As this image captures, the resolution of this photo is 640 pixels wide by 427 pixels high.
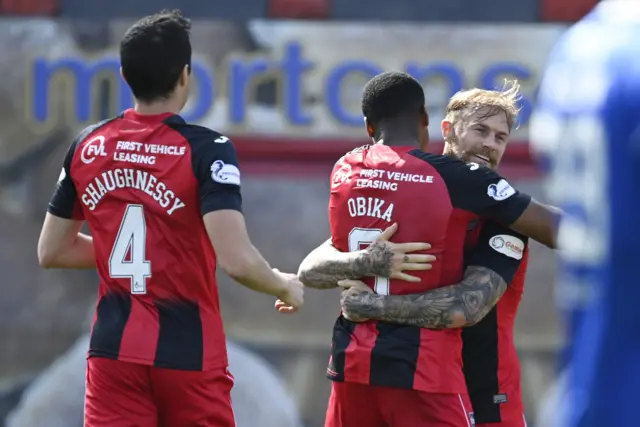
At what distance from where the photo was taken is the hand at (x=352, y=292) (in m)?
3.62

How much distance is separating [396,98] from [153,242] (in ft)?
3.10

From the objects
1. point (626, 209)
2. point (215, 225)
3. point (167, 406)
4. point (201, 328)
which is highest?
point (626, 209)

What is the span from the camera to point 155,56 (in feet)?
11.7

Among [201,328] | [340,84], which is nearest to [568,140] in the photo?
[201,328]

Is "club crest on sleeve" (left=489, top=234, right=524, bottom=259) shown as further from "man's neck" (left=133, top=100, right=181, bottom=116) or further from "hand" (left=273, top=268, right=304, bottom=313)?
"man's neck" (left=133, top=100, right=181, bottom=116)

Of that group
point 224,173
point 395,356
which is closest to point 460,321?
point 395,356

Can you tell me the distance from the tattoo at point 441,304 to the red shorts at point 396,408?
226mm

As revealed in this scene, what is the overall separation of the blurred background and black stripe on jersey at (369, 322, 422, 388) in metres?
4.95

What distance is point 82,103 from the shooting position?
866 centimetres

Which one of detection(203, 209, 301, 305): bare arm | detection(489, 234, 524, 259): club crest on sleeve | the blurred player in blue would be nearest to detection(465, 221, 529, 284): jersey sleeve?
detection(489, 234, 524, 259): club crest on sleeve

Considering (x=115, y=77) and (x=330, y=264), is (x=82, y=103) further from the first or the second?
(x=330, y=264)

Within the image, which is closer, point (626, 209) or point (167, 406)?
point (626, 209)

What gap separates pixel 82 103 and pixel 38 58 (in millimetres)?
492

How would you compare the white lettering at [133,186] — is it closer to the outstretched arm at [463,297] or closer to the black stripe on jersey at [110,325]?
the black stripe on jersey at [110,325]
